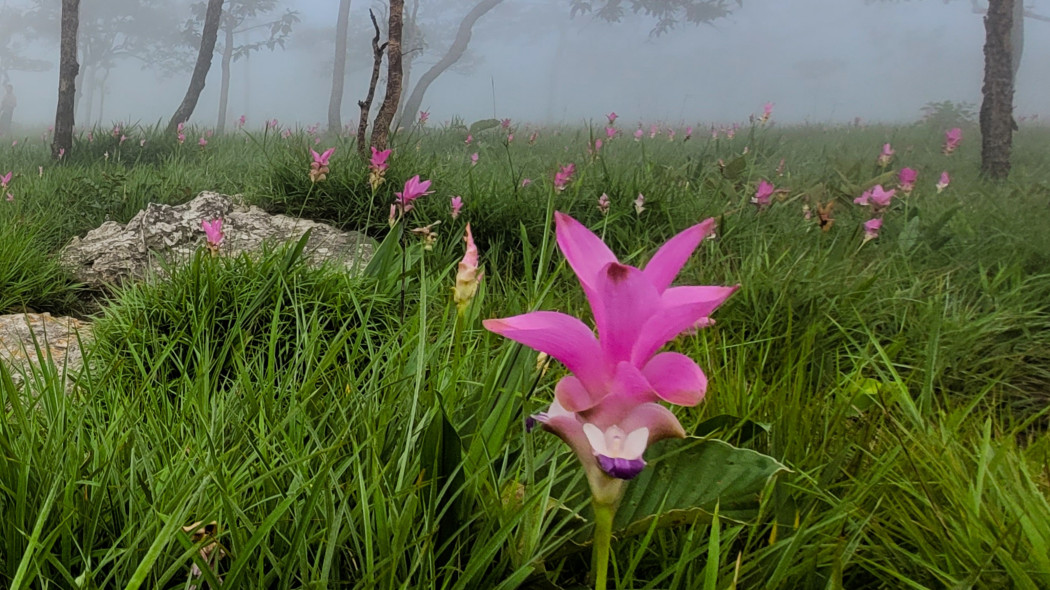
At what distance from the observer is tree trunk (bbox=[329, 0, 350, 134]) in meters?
8.99

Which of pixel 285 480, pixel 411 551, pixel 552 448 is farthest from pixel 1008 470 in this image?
A: pixel 285 480

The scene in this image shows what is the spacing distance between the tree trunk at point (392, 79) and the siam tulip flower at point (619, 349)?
243 cm

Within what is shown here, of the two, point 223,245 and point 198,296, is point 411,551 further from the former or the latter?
point 223,245

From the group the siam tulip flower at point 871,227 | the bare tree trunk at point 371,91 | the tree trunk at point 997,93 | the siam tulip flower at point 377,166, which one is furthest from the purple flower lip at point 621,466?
the tree trunk at point 997,93

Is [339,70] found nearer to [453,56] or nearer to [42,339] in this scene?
[453,56]

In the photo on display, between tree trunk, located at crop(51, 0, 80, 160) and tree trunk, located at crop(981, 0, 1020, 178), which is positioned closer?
tree trunk, located at crop(981, 0, 1020, 178)

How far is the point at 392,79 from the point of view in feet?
8.58

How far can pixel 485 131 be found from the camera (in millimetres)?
4957

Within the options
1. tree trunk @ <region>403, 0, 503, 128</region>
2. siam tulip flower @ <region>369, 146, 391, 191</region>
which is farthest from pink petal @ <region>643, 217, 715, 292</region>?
tree trunk @ <region>403, 0, 503, 128</region>

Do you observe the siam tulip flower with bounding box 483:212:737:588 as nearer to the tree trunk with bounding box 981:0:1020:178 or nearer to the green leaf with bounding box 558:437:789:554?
the green leaf with bounding box 558:437:789:554

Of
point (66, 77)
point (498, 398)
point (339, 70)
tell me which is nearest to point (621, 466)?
point (498, 398)

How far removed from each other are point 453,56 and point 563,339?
7.56 meters

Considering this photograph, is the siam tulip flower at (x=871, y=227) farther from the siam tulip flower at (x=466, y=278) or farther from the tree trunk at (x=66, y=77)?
the tree trunk at (x=66, y=77)

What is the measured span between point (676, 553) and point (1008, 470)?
1.49ft
